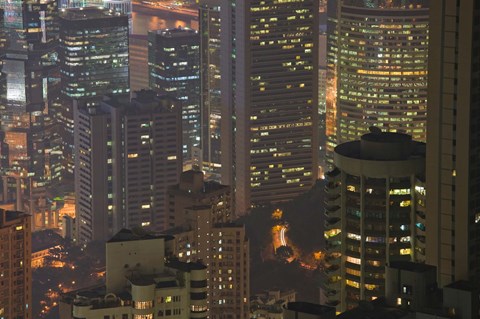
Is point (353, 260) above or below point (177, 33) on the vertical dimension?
above

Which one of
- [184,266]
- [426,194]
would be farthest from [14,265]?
[426,194]

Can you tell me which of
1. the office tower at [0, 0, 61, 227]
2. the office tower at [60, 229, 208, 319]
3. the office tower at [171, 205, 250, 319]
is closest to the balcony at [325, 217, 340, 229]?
the office tower at [60, 229, 208, 319]

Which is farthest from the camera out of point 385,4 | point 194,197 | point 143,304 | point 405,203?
point 385,4

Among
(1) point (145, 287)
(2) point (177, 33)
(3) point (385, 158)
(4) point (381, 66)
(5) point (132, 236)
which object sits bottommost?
(2) point (177, 33)

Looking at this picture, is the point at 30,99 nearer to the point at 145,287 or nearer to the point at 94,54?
the point at 94,54

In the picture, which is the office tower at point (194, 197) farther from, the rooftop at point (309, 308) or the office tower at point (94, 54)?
the rooftop at point (309, 308)

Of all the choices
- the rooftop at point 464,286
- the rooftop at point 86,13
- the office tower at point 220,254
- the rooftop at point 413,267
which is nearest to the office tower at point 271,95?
the rooftop at point 86,13
